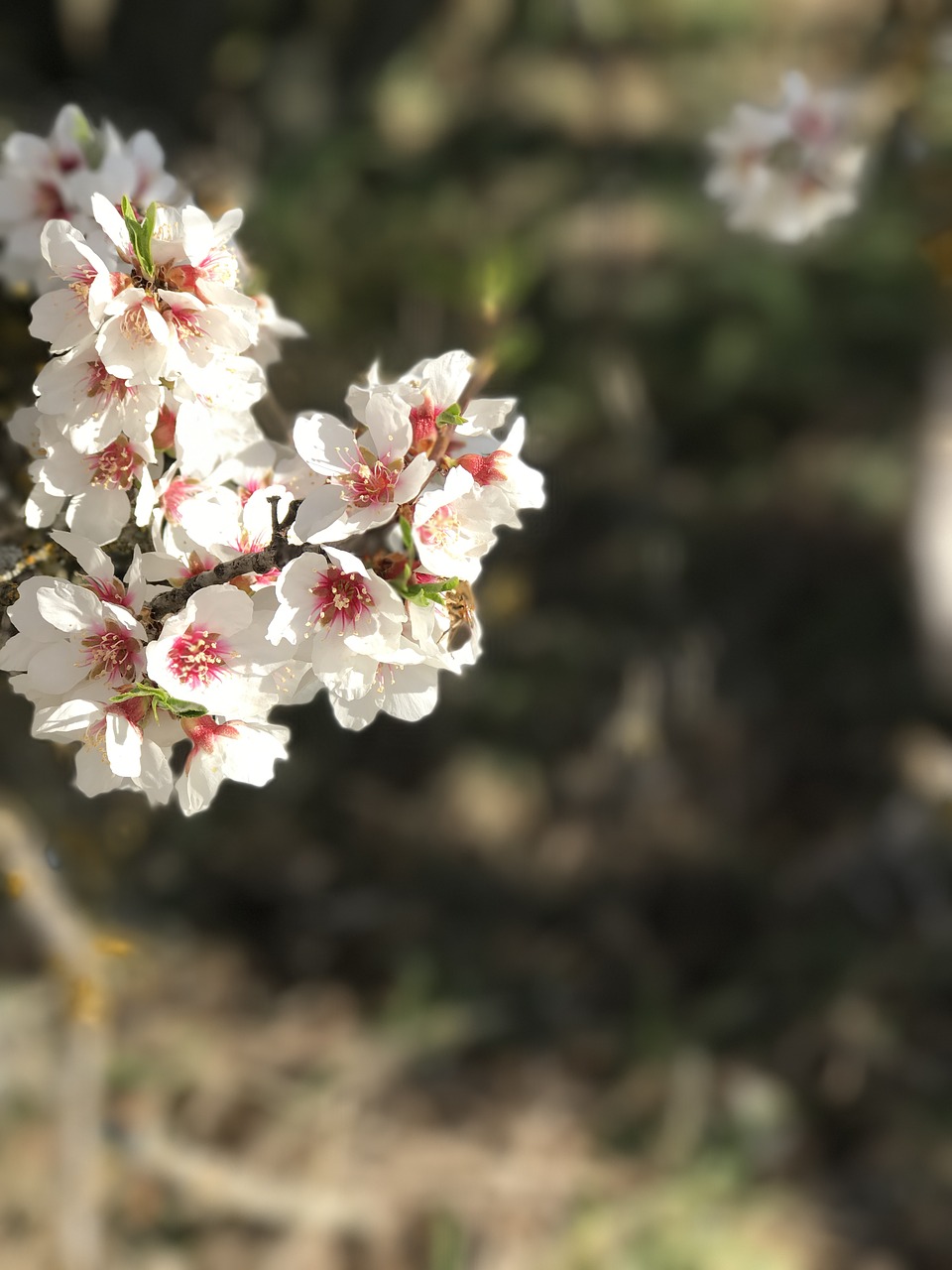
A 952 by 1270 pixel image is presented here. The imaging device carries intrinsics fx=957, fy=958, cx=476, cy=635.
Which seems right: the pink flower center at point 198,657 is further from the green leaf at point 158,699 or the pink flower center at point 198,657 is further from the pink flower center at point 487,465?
the pink flower center at point 487,465

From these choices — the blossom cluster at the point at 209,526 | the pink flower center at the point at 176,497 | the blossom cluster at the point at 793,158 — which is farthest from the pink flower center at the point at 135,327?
the blossom cluster at the point at 793,158

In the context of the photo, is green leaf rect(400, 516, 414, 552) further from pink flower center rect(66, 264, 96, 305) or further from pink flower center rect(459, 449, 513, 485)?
pink flower center rect(66, 264, 96, 305)

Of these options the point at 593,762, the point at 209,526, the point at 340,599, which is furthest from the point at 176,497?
the point at 593,762

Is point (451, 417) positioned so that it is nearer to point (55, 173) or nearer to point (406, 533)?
point (406, 533)

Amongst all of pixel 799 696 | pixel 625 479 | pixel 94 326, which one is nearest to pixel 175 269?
pixel 94 326

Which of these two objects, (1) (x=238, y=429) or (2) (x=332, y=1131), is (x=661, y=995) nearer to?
(2) (x=332, y=1131)

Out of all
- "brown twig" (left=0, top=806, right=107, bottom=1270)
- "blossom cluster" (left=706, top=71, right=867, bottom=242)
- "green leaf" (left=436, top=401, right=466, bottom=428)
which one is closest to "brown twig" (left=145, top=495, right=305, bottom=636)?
"green leaf" (left=436, top=401, right=466, bottom=428)

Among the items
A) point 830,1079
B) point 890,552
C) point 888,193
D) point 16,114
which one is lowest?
point 830,1079
